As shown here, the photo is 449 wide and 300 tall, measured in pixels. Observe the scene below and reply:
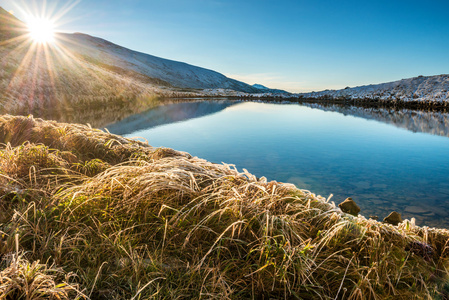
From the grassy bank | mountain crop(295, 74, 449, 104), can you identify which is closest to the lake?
the grassy bank

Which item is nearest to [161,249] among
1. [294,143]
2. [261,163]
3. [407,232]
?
[407,232]

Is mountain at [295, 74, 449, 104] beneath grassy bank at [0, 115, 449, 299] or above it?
above

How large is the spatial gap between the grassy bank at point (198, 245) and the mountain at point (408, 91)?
3383 cm

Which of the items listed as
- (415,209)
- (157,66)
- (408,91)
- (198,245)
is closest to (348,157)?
(415,209)

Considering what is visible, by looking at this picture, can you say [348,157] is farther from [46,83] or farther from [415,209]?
[46,83]

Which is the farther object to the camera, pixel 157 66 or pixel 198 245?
pixel 157 66

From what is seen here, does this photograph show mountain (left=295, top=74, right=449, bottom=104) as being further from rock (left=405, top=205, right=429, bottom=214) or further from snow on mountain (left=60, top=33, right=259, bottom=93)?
snow on mountain (left=60, top=33, right=259, bottom=93)

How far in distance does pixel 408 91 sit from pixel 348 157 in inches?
1290

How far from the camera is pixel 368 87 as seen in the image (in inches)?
1687

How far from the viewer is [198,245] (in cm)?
170

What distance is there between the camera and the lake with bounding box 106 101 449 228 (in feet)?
18.3

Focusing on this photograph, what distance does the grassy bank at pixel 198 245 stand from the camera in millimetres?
1423

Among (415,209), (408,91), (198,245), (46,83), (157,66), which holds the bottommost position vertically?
(415,209)

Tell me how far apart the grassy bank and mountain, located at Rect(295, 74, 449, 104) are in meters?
33.8
